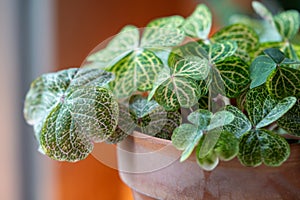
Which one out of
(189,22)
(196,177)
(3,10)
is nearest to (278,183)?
(196,177)

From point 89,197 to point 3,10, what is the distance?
0.59 metres

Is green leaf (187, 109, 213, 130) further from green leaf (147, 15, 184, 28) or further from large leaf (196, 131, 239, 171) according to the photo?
green leaf (147, 15, 184, 28)

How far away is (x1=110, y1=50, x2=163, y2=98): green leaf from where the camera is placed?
0.46 m

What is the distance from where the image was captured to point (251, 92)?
0.40m

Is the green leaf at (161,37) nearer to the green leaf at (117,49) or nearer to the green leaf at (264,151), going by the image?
the green leaf at (117,49)

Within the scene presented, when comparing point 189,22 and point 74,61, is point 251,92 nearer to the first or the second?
point 189,22

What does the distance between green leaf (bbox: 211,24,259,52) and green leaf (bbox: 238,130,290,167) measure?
0.57 feet

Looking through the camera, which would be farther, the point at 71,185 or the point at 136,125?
the point at 71,185

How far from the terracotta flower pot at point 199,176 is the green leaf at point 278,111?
3 centimetres

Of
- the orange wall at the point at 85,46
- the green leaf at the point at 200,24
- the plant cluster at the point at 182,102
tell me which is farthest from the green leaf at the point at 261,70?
the orange wall at the point at 85,46

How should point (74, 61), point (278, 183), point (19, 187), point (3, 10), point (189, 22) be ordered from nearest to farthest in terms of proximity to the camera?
point (278, 183) → point (189, 22) → point (3, 10) → point (19, 187) → point (74, 61)

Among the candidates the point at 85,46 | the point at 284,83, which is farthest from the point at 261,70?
the point at 85,46

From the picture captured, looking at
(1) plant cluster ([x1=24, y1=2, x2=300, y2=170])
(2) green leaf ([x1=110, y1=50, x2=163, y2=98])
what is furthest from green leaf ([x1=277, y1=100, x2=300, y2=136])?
(2) green leaf ([x1=110, y1=50, x2=163, y2=98])

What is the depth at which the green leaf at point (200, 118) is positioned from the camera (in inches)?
14.7
